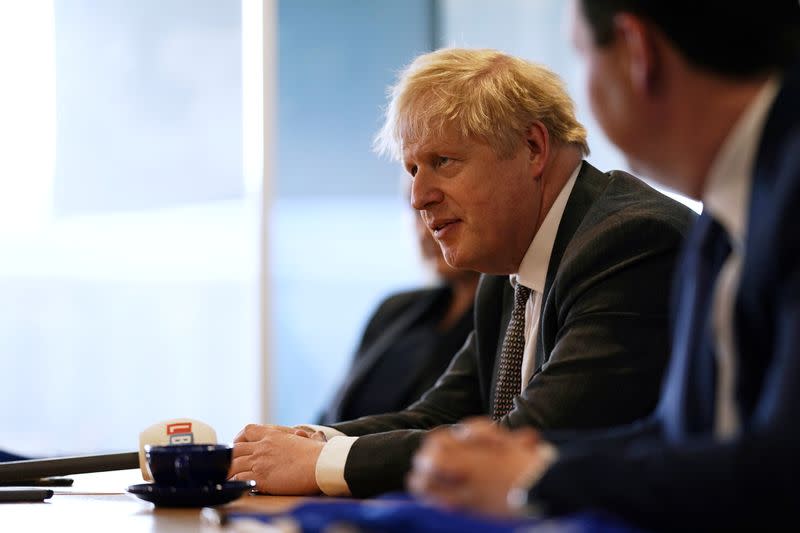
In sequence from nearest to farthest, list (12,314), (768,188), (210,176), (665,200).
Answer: (768,188) < (665,200) < (12,314) < (210,176)

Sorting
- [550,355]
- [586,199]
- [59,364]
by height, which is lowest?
[59,364]

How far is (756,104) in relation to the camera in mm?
1128

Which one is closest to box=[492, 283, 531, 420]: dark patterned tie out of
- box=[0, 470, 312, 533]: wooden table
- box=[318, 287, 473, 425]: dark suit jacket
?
box=[0, 470, 312, 533]: wooden table

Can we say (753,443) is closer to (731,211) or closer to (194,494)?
(731,211)

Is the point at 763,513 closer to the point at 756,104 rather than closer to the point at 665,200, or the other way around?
the point at 756,104

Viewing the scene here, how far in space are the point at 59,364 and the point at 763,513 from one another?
3762 mm

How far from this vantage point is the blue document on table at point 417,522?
0.85 meters

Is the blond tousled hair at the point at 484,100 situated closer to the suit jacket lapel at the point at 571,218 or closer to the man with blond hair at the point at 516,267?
the man with blond hair at the point at 516,267

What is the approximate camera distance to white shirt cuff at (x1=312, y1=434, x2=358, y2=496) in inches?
72.8

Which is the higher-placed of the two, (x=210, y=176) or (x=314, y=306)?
(x=210, y=176)

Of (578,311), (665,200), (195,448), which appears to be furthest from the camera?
(665,200)

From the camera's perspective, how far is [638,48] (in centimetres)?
118

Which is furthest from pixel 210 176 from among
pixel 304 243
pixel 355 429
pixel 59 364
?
pixel 355 429

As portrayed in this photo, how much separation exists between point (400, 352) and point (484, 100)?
6.57 ft
